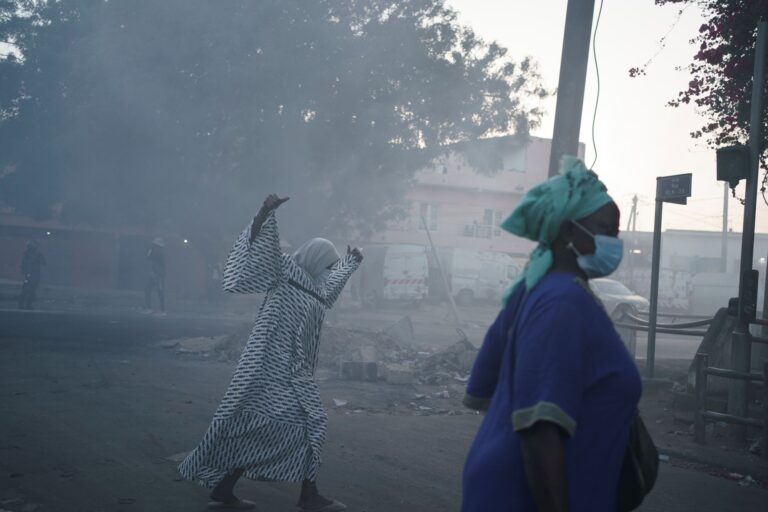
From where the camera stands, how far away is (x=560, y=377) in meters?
1.78

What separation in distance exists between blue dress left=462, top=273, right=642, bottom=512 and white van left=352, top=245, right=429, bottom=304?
999 inches

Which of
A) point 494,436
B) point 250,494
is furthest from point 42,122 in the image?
point 494,436

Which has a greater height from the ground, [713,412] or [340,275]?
[340,275]

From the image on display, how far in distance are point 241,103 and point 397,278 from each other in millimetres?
9381

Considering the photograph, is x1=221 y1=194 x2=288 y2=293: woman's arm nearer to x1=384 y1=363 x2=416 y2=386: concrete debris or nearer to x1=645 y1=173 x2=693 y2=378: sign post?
x1=645 y1=173 x2=693 y2=378: sign post

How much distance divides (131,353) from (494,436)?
11025 mm

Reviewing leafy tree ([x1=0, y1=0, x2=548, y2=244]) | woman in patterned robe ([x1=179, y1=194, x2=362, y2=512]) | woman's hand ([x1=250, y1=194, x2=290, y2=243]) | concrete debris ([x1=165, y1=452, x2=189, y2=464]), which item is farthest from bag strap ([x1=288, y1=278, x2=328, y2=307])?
leafy tree ([x1=0, y1=0, x2=548, y2=244])

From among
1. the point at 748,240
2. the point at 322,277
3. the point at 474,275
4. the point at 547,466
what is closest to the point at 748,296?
the point at 748,240

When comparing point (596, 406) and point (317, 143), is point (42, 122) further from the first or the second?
point (596, 406)

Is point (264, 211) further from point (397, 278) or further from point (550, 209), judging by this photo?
point (397, 278)

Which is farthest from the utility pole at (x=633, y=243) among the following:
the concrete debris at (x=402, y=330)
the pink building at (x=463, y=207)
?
the concrete debris at (x=402, y=330)

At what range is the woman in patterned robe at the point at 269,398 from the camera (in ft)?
14.4

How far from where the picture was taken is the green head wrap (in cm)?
201

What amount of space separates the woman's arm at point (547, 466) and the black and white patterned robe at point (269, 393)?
2.89 metres
